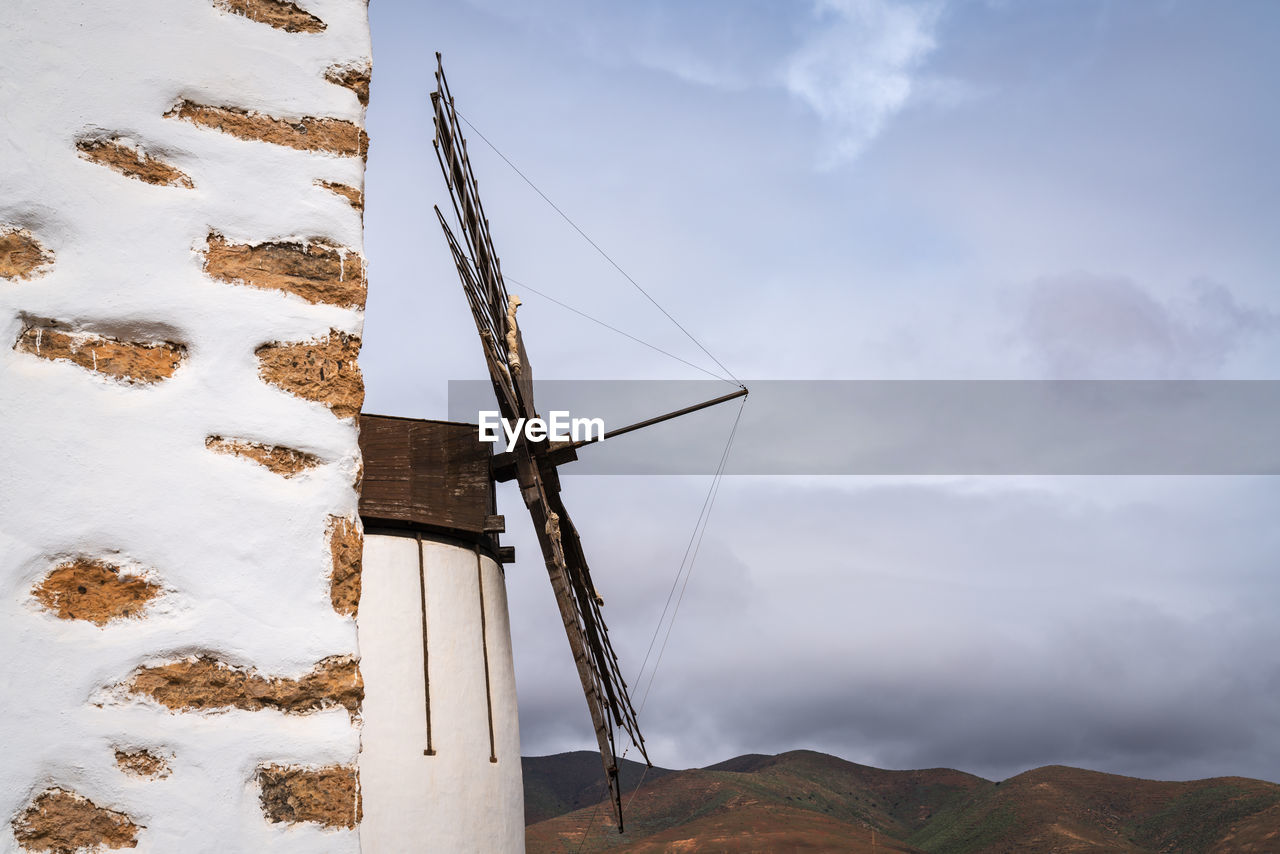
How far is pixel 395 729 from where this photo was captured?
777 cm

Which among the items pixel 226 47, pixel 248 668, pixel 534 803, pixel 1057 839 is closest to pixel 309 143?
pixel 226 47

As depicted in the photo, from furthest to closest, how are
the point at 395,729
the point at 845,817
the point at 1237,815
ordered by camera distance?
the point at 845,817, the point at 1237,815, the point at 395,729

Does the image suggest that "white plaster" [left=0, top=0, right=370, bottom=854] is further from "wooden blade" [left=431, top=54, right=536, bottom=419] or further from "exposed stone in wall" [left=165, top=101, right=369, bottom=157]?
"wooden blade" [left=431, top=54, right=536, bottom=419]

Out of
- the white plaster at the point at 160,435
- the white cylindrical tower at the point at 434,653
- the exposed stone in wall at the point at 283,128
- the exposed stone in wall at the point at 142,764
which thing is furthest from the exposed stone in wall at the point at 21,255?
the white cylindrical tower at the point at 434,653

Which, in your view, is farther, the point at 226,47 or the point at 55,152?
the point at 226,47

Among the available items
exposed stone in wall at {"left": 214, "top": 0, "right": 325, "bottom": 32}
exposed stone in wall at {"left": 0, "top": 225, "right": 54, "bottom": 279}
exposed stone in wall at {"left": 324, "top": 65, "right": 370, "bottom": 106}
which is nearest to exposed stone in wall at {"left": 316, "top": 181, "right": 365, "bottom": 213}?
exposed stone in wall at {"left": 324, "top": 65, "right": 370, "bottom": 106}

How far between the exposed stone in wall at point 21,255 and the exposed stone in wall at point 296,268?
205 mm

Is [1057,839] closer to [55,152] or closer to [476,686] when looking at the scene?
[476,686]

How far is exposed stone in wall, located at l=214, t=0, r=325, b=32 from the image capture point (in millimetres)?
1595

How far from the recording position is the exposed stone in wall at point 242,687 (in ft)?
4.14

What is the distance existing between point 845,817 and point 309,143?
4107 centimetres

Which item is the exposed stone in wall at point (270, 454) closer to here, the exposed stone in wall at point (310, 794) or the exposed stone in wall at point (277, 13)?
the exposed stone in wall at point (310, 794)

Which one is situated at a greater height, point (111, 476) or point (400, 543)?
point (400, 543)

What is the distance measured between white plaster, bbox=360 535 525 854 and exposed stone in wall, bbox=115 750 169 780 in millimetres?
6476
